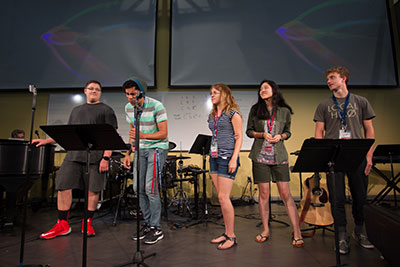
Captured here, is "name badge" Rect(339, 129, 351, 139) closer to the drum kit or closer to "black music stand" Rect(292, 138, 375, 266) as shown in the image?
"black music stand" Rect(292, 138, 375, 266)

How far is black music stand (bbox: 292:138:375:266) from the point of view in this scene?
164cm

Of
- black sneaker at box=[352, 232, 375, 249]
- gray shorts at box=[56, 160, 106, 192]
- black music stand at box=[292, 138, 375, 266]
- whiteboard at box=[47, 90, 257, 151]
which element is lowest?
black sneaker at box=[352, 232, 375, 249]

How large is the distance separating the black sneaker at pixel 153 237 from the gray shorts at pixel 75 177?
2.42ft

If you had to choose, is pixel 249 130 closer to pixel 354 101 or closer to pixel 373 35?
pixel 354 101

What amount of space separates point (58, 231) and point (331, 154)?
2764 millimetres

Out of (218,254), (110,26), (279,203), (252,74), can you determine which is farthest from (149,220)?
(110,26)

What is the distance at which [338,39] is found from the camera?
4957 mm

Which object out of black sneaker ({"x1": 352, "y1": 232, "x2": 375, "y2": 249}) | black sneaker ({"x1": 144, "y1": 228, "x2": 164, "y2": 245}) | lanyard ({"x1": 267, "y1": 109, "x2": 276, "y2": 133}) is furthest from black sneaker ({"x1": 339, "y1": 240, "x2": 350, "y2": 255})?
black sneaker ({"x1": 144, "y1": 228, "x2": 164, "y2": 245})

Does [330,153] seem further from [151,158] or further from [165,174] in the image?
[165,174]

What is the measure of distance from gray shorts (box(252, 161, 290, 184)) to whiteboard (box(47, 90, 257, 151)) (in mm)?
2478

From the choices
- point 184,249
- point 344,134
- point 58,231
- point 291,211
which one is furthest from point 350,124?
point 58,231

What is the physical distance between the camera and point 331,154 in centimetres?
168

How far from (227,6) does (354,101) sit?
3.75m

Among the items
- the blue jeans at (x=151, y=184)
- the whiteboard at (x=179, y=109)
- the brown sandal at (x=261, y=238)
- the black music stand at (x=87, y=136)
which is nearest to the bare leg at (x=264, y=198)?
the brown sandal at (x=261, y=238)
